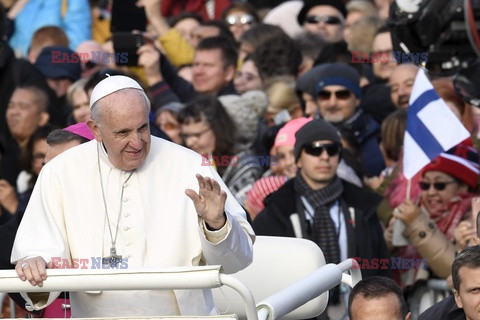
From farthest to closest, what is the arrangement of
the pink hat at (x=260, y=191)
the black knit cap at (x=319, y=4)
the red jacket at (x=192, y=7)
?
the red jacket at (x=192, y=7)
the black knit cap at (x=319, y=4)
the pink hat at (x=260, y=191)

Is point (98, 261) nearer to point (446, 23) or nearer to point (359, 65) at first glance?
point (446, 23)

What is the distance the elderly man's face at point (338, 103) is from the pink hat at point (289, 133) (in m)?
0.73

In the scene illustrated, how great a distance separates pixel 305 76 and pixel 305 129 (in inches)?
78.6

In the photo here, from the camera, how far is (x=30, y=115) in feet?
41.9

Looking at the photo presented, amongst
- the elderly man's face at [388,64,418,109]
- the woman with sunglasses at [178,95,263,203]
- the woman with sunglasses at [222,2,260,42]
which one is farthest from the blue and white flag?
the woman with sunglasses at [222,2,260,42]

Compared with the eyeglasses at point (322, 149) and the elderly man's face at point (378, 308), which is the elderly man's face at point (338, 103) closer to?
the eyeglasses at point (322, 149)

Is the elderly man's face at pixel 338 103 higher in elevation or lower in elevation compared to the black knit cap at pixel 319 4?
lower

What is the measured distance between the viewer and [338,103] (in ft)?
38.2

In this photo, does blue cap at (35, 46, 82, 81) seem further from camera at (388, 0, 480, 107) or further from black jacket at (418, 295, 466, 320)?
black jacket at (418, 295, 466, 320)

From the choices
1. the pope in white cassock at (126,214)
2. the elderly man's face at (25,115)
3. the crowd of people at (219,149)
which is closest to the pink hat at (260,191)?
the crowd of people at (219,149)

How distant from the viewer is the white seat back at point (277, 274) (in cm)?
754

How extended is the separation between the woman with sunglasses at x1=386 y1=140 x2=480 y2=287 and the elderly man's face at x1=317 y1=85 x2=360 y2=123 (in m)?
1.26

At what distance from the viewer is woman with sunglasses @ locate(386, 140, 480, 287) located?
9.79 m

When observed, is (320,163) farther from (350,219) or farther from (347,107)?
(347,107)
